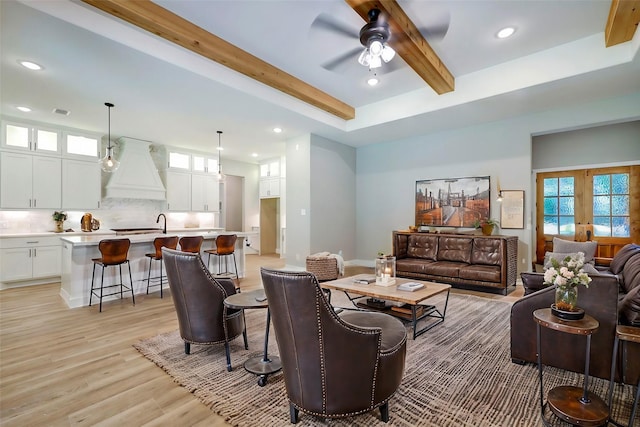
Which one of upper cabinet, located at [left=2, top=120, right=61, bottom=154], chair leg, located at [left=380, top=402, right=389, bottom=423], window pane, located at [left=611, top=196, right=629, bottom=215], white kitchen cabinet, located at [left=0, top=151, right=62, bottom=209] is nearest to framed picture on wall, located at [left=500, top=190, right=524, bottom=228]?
window pane, located at [left=611, top=196, right=629, bottom=215]

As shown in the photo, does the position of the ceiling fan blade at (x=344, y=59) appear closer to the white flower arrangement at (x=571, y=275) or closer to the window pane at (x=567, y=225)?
the white flower arrangement at (x=571, y=275)

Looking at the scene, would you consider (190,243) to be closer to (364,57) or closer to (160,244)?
(160,244)

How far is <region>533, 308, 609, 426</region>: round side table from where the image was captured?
5.53 feet

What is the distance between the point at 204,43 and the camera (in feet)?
11.3

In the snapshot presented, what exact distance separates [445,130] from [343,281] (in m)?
4.35

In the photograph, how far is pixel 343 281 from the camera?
3705mm

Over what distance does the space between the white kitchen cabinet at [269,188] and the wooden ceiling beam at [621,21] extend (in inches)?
291

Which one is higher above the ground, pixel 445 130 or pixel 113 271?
pixel 445 130

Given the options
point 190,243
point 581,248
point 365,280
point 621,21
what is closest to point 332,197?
point 190,243

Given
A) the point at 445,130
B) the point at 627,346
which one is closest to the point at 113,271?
the point at 627,346

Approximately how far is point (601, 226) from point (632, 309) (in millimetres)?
5032

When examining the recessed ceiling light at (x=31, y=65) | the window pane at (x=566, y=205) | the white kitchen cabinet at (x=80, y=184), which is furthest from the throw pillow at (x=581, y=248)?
the white kitchen cabinet at (x=80, y=184)

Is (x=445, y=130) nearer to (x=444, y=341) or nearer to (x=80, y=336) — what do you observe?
(x=444, y=341)

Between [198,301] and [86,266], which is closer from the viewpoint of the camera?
[198,301]
